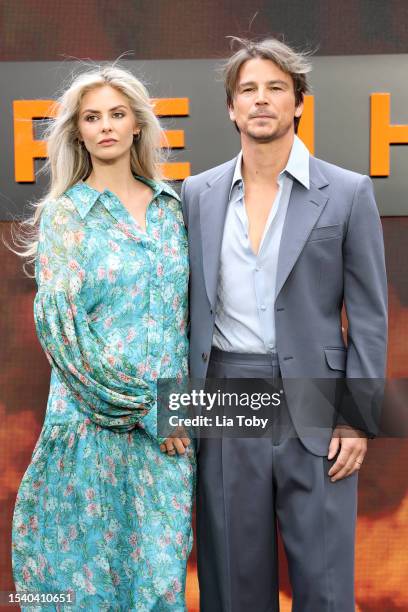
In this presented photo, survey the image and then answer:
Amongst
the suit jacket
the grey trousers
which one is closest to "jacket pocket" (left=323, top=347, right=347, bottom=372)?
the suit jacket

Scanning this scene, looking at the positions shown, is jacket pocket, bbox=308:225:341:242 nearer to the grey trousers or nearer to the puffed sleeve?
the grey trousers

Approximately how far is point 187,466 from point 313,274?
660mm

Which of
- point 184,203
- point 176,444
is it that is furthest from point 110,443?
point 184,203

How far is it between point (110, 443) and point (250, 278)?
2.00ft

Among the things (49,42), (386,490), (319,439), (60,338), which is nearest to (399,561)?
(386,490)

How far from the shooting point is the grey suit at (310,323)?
2.66 meters

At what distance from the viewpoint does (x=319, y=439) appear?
2717mm

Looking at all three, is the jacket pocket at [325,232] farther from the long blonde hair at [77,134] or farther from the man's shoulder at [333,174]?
the long blonde hair at [77,134]

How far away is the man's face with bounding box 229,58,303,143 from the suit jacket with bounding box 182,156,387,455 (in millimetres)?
190

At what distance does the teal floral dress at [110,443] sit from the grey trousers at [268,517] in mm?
118

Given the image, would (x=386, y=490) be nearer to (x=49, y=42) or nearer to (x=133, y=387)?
(x=133, y=387)

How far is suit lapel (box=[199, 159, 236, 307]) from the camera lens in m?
2.70

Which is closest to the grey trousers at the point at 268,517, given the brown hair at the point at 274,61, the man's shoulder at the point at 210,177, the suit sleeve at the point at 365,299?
the suit sleeve at the point at 365,299

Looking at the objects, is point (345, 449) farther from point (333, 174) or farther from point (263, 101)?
point (263, 101)
